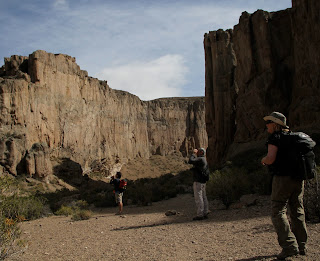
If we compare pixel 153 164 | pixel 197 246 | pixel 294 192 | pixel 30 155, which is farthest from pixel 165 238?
pixel 153 164

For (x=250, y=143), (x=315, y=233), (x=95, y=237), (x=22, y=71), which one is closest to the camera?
(x=315, y=233)

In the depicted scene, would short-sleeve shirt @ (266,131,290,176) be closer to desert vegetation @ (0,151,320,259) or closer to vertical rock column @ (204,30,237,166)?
desert vegetation @ (0,151,320,259)

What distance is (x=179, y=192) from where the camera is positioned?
1956 cm

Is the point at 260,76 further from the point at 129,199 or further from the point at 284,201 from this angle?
the point at 284,201

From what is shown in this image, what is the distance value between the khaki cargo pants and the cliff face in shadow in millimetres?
19814

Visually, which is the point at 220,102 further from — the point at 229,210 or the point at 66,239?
the point at 66,239

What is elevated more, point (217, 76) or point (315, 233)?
point (217, 76)

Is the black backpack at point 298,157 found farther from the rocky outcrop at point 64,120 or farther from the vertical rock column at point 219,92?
the rocky outcrop at point 64,120

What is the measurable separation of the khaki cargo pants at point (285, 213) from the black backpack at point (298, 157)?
0.13 metres

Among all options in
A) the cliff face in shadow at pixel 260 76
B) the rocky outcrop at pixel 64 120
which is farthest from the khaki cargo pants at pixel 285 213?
the rocky outcrop at pixel 64 120

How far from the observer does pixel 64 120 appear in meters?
40.5

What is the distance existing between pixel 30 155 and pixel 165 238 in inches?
1099

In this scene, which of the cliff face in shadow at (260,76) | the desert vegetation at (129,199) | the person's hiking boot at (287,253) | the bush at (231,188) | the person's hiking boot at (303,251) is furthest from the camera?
the cliff face in shadow at (260,76)

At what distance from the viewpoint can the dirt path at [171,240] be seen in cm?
545
